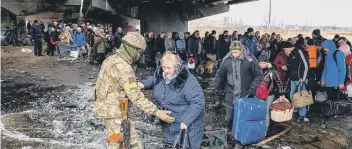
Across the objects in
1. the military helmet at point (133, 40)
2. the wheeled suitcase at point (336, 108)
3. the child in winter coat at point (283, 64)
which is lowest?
the wheeled suitcase at point (336, 108)

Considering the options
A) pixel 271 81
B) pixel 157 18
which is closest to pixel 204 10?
pixel 157 18

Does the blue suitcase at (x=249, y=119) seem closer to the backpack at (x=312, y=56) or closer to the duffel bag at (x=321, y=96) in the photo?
the backpack at (x=312, y=56)

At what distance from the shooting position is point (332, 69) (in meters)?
8.19

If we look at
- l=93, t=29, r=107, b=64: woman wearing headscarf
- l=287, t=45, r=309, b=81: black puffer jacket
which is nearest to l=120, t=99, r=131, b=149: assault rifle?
l=287, t=45, r=309, b=81: black puffer jacket

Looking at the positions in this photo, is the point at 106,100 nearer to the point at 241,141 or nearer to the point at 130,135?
the point at 130,135

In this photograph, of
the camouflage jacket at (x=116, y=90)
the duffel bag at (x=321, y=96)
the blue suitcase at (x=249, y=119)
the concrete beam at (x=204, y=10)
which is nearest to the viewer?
the camouflage jacket at (x=116, y=90)

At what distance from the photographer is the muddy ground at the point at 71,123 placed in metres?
6.25

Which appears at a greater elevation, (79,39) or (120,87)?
(79,39)

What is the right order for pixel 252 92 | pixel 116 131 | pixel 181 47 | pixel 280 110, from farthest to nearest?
pixel 181 47 < pixel 280 110 < pixel 252 92 < pixel 116 131

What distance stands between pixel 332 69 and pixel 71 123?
18.8 feet

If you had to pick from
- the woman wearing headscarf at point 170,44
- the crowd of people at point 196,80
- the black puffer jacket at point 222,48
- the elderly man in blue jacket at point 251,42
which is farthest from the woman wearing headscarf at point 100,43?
the crowd of people at point 196,80

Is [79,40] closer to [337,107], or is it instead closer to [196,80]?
[337,107]

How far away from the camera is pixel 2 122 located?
7441 millimetres

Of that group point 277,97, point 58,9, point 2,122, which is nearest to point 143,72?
point 2,122
